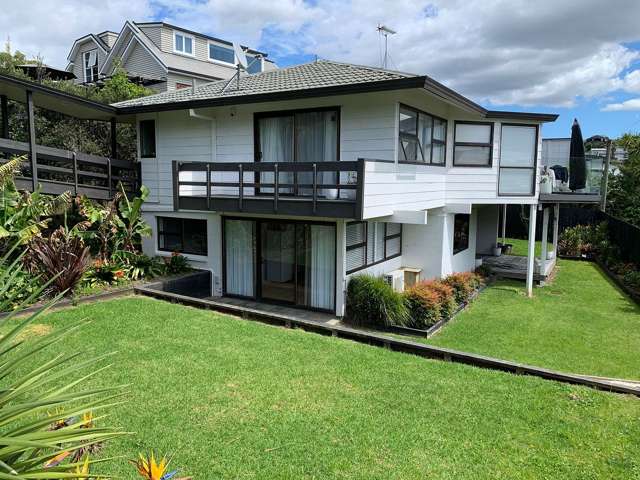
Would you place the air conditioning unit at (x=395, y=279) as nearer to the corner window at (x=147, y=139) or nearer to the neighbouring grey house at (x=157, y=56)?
the corner window at (x=147, y=139)

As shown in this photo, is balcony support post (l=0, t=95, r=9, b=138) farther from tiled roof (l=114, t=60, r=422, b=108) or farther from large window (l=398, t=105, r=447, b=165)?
large window (l=398, t=105, r=447, b=165)

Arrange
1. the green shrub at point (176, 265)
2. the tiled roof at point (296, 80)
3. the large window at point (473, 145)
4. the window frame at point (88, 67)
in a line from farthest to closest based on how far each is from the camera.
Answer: the window frame at point (88, 67) → the large window at point (473, 145) → the green shrub at point (176, 265) → the tiled roof at point (296, 80)

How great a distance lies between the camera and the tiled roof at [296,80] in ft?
35.3

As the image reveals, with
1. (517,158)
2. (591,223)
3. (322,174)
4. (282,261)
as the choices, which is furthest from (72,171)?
(591,223)

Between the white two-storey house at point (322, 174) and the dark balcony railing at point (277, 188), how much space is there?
0.03 meters

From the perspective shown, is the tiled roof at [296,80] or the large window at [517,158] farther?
the large window at [517,158]

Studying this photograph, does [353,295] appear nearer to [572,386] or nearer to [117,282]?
[572,386]

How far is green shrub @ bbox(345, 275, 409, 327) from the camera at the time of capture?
10156 mm

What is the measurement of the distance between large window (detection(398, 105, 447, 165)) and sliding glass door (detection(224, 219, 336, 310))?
272cm

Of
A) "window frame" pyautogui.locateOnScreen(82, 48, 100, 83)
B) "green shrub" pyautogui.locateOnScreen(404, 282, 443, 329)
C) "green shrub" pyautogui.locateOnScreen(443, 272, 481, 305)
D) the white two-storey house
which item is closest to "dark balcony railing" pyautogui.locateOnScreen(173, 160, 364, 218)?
the white two-storey house

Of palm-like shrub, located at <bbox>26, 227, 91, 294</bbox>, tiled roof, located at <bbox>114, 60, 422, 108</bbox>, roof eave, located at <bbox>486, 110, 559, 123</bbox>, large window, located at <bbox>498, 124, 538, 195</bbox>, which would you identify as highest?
tiled roof, located at <bbox>114, 60, 422, 108</bbox>

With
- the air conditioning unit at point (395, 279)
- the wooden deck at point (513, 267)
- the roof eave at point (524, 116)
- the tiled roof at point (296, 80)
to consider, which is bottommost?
the wooden deck at point (513, 267)

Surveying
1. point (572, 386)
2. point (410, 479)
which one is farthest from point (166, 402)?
point (572, 386)

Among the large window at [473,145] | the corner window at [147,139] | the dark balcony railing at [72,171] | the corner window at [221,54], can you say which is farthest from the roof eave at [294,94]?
the corner window at [221,54]
